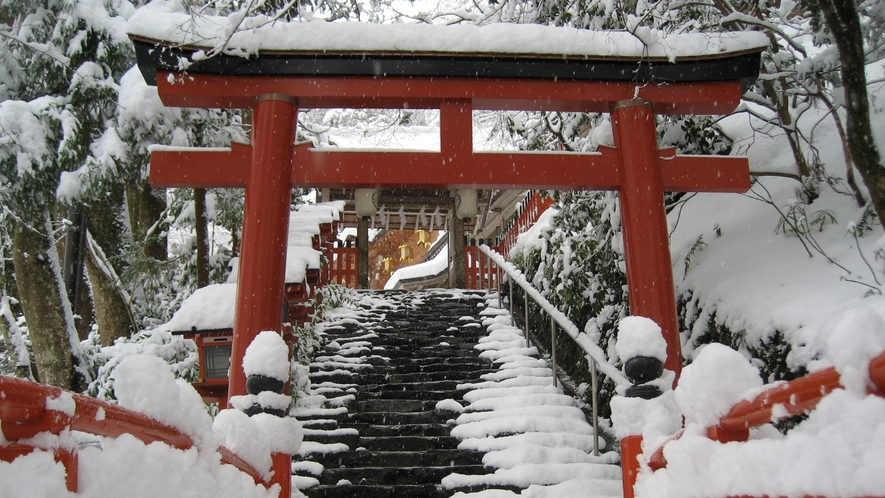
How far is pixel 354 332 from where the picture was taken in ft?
32.2

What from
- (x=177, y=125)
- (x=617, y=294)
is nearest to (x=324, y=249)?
(x=177, y=125)

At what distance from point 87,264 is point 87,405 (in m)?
8.98

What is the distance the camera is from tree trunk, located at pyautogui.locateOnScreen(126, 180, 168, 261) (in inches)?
383

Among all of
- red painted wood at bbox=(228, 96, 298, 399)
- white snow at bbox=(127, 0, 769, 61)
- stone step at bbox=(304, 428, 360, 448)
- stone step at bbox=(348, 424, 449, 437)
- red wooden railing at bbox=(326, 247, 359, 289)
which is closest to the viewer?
red painted wood at bbox=(228, 96, 298, 399)

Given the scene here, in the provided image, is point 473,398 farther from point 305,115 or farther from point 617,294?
point 305,115

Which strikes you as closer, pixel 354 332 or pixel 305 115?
pixel 354 332

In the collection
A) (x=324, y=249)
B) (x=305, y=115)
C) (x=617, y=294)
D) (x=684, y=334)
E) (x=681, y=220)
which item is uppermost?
(x=305, y=115)

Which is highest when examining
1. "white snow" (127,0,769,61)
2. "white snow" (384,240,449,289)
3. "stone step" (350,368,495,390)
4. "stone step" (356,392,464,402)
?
"white snow" (384,240,449,289)

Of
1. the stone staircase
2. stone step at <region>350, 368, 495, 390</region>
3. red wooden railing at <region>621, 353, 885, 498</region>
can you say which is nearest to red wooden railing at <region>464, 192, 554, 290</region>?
the stone staircase

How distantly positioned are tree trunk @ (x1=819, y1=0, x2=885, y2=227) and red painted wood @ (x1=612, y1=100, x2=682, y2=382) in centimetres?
139

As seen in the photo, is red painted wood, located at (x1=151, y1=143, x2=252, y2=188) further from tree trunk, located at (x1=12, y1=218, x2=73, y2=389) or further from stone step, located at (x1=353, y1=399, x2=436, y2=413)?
tree trunk, located at (x1=12, y1=218, x2=73, y2=389)

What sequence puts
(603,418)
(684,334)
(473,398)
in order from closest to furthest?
(684,334) < (603,418) < (473,398)

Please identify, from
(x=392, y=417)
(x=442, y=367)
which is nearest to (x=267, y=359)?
(x=392, y=417)

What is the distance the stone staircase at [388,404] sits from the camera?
5.63m
